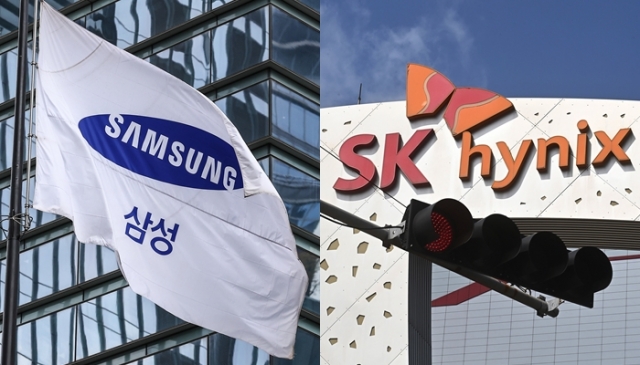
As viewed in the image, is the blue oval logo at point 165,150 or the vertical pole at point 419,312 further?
the vertical pole at point 419,312

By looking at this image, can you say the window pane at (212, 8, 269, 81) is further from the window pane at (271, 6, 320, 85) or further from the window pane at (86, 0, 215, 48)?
the window pane at (86, 0, 215, 48)

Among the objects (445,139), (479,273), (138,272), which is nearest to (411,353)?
(445,139)

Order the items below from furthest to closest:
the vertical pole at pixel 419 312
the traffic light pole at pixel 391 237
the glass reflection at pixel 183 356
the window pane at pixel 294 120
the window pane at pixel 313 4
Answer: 1. the vertical pole at pixel 419 312
2. the window pane at pixel 313 4
3. the window pane at pixel 294 120
4. the glass reflection at pixel 183 356
5. the traffic light pole at pixel 391 237

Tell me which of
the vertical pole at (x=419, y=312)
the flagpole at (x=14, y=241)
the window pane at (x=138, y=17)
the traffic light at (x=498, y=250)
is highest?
the window pane at (x=138, y=17)

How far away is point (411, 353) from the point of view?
27.8 metres

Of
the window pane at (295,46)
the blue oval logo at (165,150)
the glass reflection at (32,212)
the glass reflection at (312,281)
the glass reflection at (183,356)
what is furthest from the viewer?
the glass reflection at (32,212)

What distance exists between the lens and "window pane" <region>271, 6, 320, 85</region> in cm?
2200

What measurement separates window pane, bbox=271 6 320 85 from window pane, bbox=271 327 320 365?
477 centimetres

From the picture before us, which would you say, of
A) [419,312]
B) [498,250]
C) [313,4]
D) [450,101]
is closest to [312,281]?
[313,4]

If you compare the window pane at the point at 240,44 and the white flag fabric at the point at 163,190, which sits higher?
the window pane at the point at 240,44

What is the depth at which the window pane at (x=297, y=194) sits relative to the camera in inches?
832

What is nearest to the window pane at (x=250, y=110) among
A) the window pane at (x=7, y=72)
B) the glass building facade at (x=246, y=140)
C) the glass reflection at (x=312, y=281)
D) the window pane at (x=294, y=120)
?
the glass building facade at (x=246, y=140)

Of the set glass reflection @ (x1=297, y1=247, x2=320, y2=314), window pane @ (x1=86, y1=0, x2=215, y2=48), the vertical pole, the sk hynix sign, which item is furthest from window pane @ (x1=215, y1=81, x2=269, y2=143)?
the vertical pole

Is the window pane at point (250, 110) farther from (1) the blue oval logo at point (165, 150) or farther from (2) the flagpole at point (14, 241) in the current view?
(2) the flagpole at point (14, 241)
